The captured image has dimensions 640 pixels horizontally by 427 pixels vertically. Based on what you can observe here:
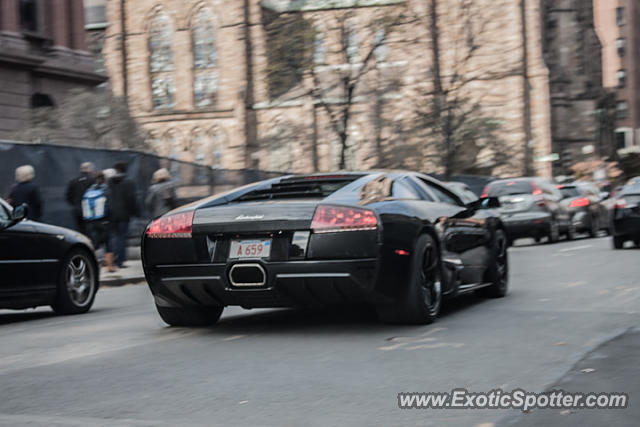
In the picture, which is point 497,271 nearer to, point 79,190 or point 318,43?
point 79,190

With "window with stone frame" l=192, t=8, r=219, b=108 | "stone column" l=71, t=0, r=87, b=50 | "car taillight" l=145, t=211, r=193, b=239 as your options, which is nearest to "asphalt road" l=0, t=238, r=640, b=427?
"car taillight" l=145, t=211, r=193, b=239

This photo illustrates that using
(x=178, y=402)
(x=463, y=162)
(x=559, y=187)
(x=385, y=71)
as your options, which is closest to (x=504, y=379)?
(x=178, y=402)

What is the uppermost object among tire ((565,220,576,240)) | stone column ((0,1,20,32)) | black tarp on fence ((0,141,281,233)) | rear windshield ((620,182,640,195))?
stone column ((0,1,20,32))

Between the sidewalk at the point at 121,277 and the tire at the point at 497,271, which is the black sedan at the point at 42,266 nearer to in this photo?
the tire at the point at 497,271

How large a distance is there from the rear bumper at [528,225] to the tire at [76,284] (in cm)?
1397

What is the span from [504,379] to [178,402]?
1744 millimetres

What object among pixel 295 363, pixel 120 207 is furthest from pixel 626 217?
pixel 295 363

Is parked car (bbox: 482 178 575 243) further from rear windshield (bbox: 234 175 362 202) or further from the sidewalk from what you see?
rear windshield (bbox: 234 175 362 202)

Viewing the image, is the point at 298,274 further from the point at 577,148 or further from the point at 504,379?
the point at 577,148

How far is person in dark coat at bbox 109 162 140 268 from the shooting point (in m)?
17.0

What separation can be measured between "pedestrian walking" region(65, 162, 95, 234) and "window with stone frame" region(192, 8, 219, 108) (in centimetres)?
4758

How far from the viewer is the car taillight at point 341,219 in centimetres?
685

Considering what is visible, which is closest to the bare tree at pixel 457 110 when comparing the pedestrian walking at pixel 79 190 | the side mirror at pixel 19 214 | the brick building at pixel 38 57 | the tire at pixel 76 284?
the brick building at pixel 38 57

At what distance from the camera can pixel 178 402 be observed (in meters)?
4.88
